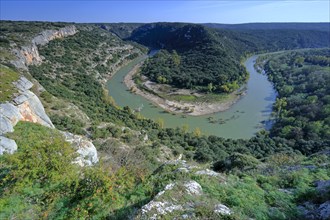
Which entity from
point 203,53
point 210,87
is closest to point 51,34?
point 210,87

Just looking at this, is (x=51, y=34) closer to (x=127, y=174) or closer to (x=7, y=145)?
(x=7, y=145)

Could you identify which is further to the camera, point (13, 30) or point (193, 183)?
point (13, 30)

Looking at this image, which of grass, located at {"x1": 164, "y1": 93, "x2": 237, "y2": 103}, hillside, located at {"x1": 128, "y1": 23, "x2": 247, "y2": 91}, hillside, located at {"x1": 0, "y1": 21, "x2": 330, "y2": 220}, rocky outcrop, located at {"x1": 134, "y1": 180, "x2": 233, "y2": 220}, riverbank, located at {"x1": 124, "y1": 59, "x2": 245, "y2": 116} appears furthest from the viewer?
hillside, located at {"x1": 128, "y1": 23, "x2": 247, "y2": 91}

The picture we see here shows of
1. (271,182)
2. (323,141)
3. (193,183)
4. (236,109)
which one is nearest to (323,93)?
(236,109)

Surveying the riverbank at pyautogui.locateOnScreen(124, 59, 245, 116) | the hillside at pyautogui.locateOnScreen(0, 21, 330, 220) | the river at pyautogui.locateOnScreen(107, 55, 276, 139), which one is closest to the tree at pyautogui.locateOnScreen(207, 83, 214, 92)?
the riverbank at pyautogui.locateOnScreen(124, 59, 245, 116)

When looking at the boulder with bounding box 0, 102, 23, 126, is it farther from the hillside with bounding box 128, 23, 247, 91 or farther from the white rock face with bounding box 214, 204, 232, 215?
the hillside with bounding box 128, 23, 247, 91

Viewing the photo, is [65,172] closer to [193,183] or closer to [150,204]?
[150,204]

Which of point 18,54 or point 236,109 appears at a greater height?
point 18,54
